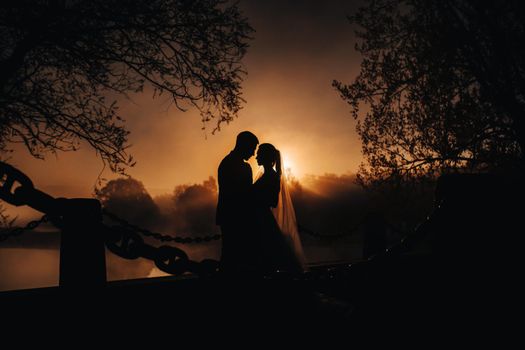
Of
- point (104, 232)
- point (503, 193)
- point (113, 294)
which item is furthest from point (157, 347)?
point (503, 193)

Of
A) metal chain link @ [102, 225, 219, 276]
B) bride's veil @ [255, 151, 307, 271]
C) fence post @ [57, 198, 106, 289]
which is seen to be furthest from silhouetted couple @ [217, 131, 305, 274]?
fence post @ [57, 198, 106, 289]

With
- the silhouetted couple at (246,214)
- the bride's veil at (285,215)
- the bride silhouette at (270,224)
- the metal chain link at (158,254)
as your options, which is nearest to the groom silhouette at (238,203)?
the silhouetted couple at (246,214)

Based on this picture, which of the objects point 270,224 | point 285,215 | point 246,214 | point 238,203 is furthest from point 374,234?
point 238,203

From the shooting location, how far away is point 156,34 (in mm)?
7516

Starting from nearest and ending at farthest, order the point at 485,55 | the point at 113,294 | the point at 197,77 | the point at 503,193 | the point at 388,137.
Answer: the point at 503,193
the point at 113,294
the point at 197,77
the point at 485,55
the point at 388,137

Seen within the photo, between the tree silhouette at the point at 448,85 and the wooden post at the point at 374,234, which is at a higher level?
the tree silhouette at the point at 448,85

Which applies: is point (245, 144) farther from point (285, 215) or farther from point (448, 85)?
point (448, 85)

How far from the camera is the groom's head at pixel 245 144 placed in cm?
414

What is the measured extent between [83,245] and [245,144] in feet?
6.62

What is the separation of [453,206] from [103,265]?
3.29 m

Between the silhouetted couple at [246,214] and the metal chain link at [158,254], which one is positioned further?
the silhouetted couple at [246,214]

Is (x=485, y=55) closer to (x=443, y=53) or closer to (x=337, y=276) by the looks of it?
(x=443, y=53)

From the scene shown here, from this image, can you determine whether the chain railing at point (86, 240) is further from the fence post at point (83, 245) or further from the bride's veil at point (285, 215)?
the bride's veil at point (285, 215)

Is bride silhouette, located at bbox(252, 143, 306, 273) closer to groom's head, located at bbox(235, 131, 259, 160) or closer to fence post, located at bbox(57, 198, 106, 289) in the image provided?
groom's head, located at bbox(235, 131, 259, 160)
